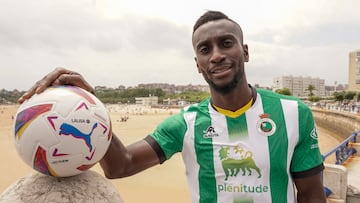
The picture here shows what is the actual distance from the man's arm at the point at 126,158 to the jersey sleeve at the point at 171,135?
9 centimetres

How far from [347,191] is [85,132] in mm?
4557

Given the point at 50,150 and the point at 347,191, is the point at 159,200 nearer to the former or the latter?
the point at 347,191

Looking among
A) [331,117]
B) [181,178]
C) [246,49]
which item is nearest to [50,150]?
[246,49]

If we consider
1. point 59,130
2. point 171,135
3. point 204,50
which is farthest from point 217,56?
point 59,130

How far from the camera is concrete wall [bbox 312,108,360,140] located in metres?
22.0

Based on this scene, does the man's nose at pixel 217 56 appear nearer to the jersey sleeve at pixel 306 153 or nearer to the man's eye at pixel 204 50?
the man's eye at pixel 204 50

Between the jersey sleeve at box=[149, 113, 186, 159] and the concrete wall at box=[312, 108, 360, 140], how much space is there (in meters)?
21.7

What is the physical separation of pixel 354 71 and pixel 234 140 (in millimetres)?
89951

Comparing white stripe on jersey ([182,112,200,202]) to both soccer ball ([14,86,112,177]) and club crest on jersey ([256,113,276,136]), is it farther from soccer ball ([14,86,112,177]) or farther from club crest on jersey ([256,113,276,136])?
soccer ball ([14,86,112,177])

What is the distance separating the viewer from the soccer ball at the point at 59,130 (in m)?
1.63

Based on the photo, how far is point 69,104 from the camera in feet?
5.49

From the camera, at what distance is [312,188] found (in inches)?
77.1

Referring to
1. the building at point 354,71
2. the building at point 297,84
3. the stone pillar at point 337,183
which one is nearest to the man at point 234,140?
the stone pillar at point 337,183

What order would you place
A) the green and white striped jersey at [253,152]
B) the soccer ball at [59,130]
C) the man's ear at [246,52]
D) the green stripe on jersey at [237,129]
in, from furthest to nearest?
the man's ear at [246,52] → the green stripe on jersey at [237,129] → the green and white striped jersey at [253,152] → the soccer ball at [59,130]
